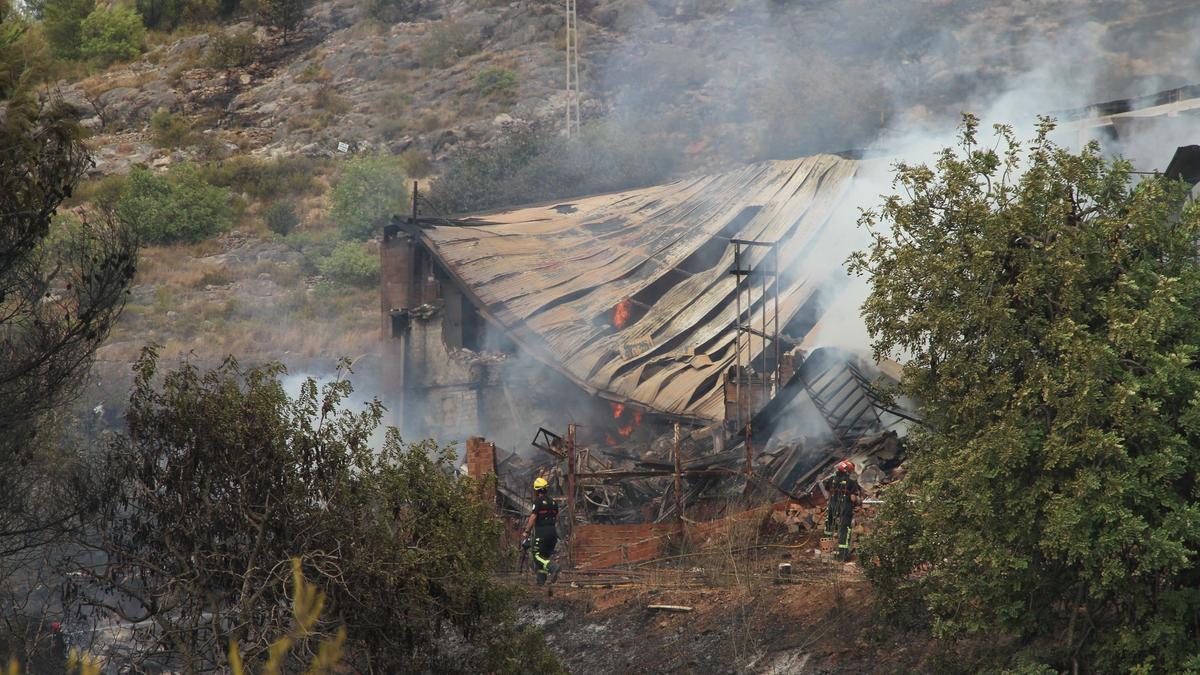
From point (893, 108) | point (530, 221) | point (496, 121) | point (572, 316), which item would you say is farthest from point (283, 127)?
point (572, 316)

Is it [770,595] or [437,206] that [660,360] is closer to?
[770,595]

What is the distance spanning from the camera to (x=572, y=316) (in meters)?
27.7

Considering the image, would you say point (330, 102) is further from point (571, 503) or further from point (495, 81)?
point (571, 503)

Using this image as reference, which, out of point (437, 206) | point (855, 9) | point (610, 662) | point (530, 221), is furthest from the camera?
point (855, 9)

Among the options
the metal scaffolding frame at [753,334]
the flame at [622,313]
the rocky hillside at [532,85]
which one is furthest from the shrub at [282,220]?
the metal scaffolding frame at [753,334]

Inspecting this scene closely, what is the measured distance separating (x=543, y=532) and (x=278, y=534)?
16.9ft

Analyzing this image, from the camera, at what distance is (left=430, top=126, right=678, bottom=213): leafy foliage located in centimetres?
4453

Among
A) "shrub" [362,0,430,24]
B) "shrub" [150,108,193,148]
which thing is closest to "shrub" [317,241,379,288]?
"shrub" [150,108,193,148]

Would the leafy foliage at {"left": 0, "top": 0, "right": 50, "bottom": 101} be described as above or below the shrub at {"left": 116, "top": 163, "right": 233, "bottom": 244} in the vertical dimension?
above

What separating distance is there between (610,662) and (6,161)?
26.3ft

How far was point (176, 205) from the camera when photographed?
5019cm

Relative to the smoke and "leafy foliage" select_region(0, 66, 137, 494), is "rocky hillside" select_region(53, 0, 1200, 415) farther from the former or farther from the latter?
"leafy foliage" select_region(0, 66, 137, 494)

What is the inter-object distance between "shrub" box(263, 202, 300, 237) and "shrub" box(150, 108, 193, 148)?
968cm

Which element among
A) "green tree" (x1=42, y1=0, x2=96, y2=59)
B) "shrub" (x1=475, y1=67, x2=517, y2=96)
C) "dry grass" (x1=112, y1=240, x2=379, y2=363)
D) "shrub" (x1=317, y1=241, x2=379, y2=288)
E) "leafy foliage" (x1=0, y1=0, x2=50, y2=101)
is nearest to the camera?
"leafy foliage" (x1=0, y1=0, x2=50, y2=101)
